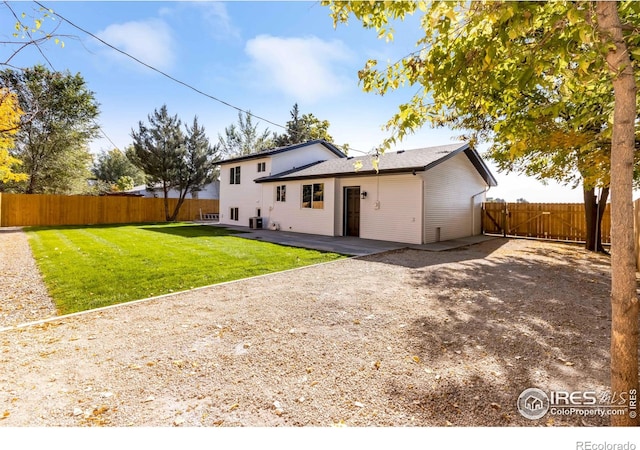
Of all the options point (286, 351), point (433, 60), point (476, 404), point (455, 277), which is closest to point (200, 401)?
point (286, 351)

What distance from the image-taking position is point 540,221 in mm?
15359

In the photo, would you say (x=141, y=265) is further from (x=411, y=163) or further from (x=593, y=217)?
(x=593, y=217)

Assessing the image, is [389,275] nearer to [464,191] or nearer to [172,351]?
[172,351]

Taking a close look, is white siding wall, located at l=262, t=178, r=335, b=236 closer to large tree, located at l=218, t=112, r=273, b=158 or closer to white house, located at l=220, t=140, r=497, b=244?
white house, located at l=220, t=140, r=497, b=244

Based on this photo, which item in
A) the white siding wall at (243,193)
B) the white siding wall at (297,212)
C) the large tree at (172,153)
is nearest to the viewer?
the white siding wall at (297,212)

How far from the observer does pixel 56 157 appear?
23094 mm

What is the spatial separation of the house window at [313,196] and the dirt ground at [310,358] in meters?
9.63

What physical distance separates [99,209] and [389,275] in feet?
78.4

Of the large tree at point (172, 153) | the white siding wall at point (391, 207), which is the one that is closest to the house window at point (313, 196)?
the white siding wall at point (391, 207)

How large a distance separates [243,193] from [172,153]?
9.07 metres

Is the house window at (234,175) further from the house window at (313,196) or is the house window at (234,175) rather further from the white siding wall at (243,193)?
the house window at (313,196)

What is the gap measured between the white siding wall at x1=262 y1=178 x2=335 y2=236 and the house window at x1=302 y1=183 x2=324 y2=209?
0.67ft

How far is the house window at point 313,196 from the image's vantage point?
15492 mm

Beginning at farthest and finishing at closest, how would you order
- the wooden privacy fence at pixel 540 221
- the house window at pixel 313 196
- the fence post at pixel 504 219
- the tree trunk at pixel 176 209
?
the tree trunk at pixel 176 209 < the fence post at pixel 504 219 < the house window at pixel 313 196 < the wooden privacy fence at pixel 540 221
